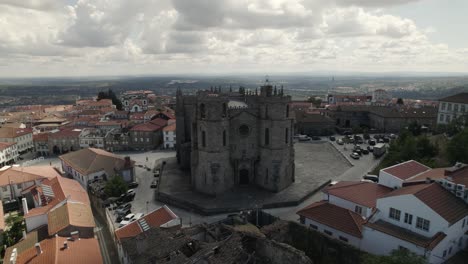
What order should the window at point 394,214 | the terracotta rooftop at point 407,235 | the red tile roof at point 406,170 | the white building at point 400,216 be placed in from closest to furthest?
the terracotta rooftop at point 407,235 → the white building at point 400,216 → the window at point 394,214 → the red tile roof at point 406,170

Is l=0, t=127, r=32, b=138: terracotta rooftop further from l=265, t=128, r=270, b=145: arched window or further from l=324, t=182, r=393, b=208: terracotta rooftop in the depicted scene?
l=324, t=182, r=393, b=208: terracotta rooftop

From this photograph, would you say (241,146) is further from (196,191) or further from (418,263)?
(418,263)

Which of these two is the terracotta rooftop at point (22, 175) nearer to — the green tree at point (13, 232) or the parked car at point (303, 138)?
the green tree at point (13, 232)

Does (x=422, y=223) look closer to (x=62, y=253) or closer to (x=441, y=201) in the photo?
(x=441, y=201)

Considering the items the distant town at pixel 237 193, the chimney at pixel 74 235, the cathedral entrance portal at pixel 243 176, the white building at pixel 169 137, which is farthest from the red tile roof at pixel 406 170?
the white building at pixel 169 137

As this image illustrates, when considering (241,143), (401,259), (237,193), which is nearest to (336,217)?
(401,259)

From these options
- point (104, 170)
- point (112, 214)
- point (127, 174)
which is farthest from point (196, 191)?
point (104, 170)

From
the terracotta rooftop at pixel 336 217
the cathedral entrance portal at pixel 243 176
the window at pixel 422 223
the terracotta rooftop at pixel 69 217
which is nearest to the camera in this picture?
the window at pixel 422 223
